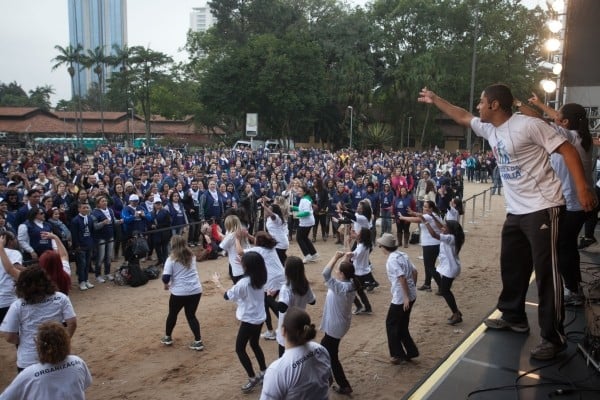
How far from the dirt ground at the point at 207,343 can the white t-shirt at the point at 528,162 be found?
2340mm

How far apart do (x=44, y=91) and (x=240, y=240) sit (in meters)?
96.8

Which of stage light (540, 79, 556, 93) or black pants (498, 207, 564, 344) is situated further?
stage light (540, 79, 556, 93)

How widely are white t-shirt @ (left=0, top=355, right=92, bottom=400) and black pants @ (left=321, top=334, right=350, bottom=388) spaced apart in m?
2.64

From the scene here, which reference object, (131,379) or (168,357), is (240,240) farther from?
(131,379)

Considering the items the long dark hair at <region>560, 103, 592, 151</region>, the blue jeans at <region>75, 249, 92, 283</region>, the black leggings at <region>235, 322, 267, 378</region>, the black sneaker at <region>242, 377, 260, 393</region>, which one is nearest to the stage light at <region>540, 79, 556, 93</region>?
the long dark hair at <region>560, 103, 592, 151</region>

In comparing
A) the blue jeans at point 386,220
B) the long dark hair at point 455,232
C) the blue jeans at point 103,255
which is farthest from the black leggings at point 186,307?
the blue jeans at point 386,220

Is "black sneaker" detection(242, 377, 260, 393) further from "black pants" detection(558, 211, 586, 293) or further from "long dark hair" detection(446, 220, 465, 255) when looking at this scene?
"long dark hair" detection(446, 220, 465, 255)

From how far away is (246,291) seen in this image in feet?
17.9

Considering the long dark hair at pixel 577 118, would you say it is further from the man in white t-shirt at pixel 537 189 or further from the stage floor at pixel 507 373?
the stage floor at pixel 507 373

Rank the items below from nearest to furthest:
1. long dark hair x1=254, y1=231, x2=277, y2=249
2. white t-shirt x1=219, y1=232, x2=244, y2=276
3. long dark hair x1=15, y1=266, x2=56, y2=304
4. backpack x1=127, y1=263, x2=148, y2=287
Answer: long dark hair x1=15, y1=266, x2=56, y2=304 < long dark hair x1=254, y1=231, x2=277, y2=249 < white t-shirt x1=219, y1=232, x2=244, y2=276 < backpack x1=127, y1=263, x2=148, y2=287

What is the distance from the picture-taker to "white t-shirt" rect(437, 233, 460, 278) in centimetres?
734

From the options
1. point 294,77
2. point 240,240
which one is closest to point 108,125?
point 294,77

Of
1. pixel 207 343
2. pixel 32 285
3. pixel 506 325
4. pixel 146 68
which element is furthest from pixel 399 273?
pixel 146 68

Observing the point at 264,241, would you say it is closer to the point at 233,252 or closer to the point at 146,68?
the point at 233,252
